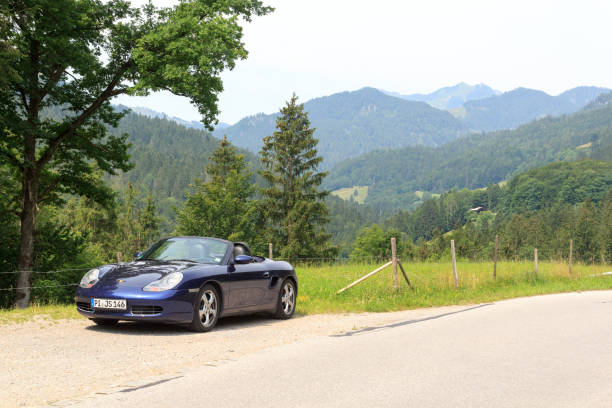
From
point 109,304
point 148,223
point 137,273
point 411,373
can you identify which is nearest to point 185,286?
point 137,273

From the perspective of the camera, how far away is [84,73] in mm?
17828

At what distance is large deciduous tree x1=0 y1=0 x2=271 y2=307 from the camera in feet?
53.5

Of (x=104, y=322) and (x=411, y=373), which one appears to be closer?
(x=411, y=373)

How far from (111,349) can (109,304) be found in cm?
133

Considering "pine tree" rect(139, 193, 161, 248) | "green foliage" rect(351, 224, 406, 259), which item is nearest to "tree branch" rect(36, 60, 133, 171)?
"pine tree" rect(139, 193, 161, 248)

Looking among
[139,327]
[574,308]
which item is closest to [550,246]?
[574,308]

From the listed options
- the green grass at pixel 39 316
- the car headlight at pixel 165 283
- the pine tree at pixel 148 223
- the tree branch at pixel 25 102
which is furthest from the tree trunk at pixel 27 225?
the pine tree at pixel 148 223

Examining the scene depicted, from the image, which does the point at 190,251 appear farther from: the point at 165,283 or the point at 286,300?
the point at 286,300

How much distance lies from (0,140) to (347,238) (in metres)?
177

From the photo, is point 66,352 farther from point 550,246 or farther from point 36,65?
point 550,246

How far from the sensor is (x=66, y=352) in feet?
24.4

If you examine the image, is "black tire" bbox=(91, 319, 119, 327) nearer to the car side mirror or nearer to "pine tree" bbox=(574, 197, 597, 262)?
the car side mirror

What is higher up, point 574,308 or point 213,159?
point 213,159

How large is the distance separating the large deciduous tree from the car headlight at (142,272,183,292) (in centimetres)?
815
